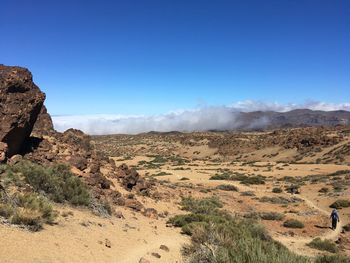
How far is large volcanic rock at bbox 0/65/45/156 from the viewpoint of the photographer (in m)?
15.6

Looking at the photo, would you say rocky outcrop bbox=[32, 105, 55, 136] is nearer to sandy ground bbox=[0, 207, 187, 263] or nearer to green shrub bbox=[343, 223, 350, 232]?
sandy ground bbox=[0, 207, 187, 263]

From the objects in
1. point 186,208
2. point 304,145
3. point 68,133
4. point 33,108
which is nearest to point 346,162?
point 304,145

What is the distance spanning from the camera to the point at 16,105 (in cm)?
1614

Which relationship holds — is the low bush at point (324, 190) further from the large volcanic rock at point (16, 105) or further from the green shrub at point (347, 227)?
the large volcanic rock at point (16, 105)

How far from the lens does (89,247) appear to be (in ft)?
31.7

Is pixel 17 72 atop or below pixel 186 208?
atop

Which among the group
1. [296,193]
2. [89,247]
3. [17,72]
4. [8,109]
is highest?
[17,72]

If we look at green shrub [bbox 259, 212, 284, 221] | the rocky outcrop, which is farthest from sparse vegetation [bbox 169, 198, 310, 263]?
the rocky outcrop

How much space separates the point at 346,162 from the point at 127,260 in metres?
53.4

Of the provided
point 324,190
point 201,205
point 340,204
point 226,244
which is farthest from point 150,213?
point 324,190

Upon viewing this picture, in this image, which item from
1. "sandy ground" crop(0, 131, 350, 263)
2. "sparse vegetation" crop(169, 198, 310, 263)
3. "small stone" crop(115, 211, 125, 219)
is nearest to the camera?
"sparse vegetation" crop(169, 198, 310, 263)

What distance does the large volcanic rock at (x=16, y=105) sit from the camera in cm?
1564

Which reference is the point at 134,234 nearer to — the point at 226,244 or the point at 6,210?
the point at 226,244

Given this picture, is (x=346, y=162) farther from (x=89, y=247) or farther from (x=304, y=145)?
(x=89, y=247)
